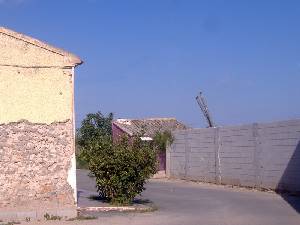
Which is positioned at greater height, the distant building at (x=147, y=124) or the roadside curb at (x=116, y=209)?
the distant building at (x=147, y=124)

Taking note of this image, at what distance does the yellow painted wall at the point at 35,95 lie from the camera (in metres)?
14.8

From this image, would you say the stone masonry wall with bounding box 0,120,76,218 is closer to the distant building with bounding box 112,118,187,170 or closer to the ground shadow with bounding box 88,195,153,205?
the ground shadow with bounding box 88,195,153,205

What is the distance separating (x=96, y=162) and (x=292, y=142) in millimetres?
7759

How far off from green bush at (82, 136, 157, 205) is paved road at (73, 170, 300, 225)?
971 millimetres

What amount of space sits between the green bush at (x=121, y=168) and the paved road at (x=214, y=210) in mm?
971

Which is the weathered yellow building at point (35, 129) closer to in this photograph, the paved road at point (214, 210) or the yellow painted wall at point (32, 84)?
the yellow painted wall at point (32, 84)

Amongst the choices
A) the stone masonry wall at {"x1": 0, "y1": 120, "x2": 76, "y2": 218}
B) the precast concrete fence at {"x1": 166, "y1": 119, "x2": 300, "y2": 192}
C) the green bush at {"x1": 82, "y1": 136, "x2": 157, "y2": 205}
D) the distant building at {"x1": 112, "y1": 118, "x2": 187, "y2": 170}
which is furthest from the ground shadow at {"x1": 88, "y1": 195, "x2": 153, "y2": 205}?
the distant building at {"x1": 112, "y1": 118, "x2": 187, "y2": 170}

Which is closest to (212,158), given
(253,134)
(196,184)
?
(196,184)

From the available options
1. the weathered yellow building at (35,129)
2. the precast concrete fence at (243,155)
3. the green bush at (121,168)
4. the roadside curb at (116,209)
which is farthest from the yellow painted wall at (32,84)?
the precast concrete fence at (243,155)

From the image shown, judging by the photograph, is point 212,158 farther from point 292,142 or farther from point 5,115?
point 5,115

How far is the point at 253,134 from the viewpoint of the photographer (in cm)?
2464

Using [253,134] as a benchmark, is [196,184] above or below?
below

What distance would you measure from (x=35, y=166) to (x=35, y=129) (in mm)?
950

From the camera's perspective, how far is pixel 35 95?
49.4 feet
